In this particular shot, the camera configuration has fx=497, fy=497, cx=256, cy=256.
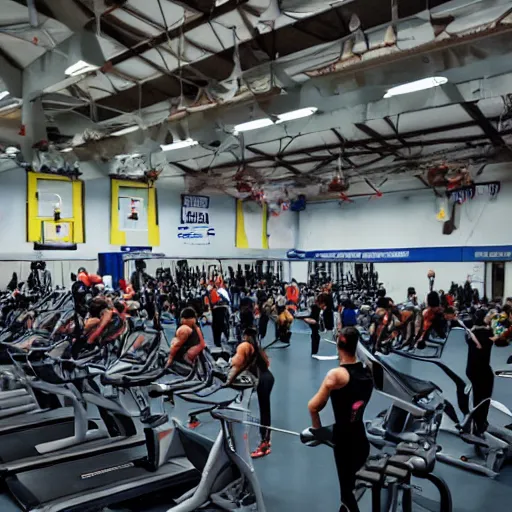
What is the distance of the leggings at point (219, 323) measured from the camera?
7.87 m

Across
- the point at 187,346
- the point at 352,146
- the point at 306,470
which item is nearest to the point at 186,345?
the point at 187,346

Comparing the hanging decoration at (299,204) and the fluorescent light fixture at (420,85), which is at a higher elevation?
the fluorescent light fixture at (420,85)

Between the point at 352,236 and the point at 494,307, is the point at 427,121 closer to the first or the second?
the point at 352,236

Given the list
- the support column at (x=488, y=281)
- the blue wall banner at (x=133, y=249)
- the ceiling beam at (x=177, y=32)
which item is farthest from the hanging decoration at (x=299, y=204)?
the ceiling beam at (x=177, y=32)

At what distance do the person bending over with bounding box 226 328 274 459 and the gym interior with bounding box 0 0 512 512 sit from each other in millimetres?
24

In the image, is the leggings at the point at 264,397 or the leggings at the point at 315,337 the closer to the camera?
the leggings at the point at 264,397

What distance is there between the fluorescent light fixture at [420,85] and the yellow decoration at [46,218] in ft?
18.3

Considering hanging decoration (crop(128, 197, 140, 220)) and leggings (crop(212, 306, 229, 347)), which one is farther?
hanging decoration (crop(128, 197, 140, 220))

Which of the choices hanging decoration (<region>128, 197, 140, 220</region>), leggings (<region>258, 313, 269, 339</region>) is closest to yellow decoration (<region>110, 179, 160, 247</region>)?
hanging decoration (<region>128, 197, 140, 220</region>)

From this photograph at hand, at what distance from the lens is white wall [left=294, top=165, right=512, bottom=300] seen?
296 inches

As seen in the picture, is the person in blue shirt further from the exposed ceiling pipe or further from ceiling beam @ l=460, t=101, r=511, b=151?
the exposed ceiling pipe

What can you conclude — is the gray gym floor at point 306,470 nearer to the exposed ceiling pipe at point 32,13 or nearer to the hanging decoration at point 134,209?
the exposed ceiling pipe at point 32,13

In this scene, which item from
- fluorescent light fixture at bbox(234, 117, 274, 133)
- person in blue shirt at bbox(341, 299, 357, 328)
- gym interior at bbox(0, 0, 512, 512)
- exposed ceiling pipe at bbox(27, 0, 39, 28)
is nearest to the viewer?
exposed ceiling pipe at bbox(27, 0, 39, 28)

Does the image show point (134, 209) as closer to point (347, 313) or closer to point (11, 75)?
point (11, 75)
